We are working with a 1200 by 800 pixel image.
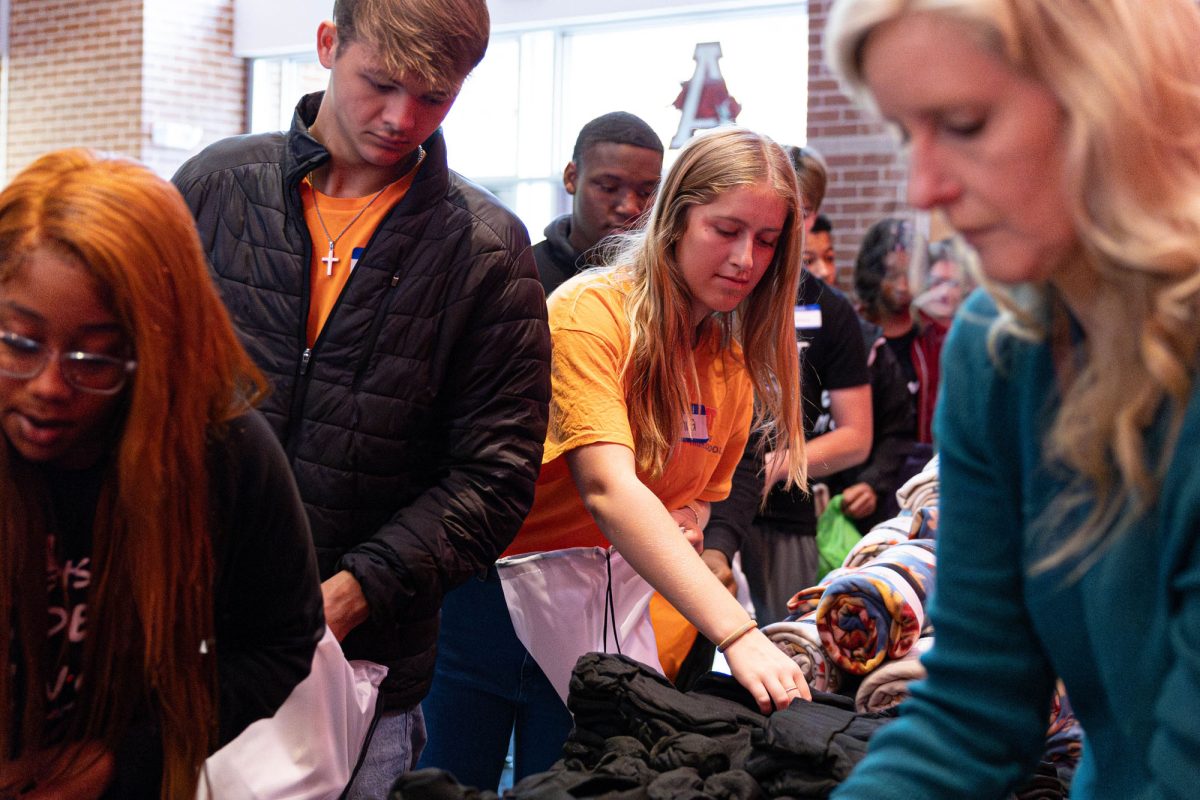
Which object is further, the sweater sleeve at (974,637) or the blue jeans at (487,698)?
the blue jeans at (487,698)

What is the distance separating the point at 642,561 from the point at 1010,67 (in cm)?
120

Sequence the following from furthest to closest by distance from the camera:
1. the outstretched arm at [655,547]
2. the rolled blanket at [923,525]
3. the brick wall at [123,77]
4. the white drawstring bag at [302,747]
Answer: the brick wall at [123,77], the rolled blanket at [923,525], the outstretched arm at [655,547], the white drawstring bag at [302,747]

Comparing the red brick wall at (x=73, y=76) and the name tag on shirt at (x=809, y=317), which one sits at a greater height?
the red brick wall at (x=73, y=76)

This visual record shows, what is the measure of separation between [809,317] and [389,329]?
191 centimetres

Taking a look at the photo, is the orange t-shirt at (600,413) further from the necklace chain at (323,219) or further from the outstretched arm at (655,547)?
the necklace chain at (323,219)

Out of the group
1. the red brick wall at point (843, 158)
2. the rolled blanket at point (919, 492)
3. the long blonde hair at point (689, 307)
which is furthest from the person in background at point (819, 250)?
the long blonde hair at point (689, 307)

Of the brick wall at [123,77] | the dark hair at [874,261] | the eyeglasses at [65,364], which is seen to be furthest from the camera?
the brick wall at [123,77]

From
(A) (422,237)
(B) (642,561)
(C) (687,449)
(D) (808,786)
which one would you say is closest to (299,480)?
(A) (422,237)

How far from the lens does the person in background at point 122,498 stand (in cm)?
111

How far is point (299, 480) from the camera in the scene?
1754 mm

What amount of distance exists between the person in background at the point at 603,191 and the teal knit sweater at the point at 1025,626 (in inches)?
81.6

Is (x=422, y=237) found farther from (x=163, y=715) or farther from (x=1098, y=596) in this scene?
(x=1098, y=596)

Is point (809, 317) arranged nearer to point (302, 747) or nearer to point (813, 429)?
point (813, 429)

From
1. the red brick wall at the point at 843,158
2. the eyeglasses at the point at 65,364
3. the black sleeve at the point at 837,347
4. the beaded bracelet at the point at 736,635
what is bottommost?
the beaded bracelet at the point at 736,635
